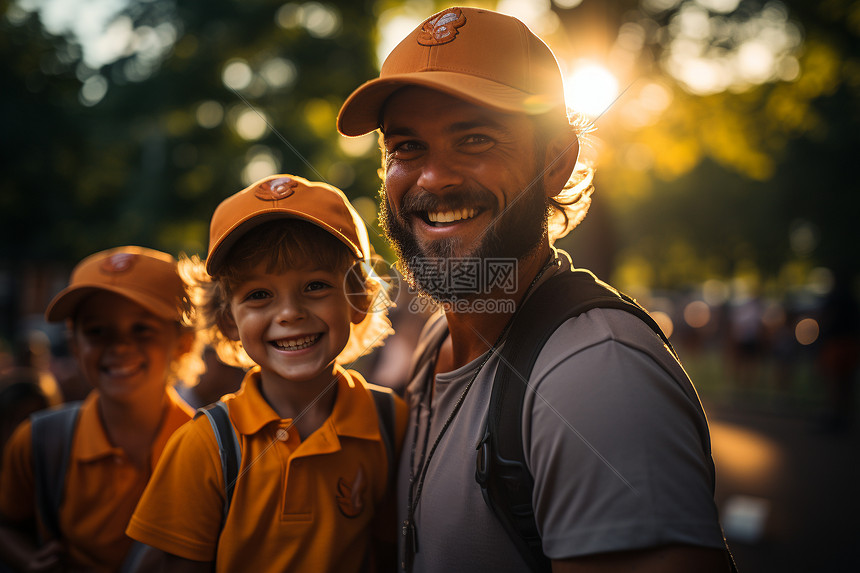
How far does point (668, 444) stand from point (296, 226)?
1.39 meters

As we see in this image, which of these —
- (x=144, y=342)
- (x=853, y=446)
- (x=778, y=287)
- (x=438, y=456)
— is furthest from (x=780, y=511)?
(x=778, y=287)

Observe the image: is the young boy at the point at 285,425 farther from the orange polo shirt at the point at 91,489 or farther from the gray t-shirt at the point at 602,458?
the orange polo shirt at the point at 91,489

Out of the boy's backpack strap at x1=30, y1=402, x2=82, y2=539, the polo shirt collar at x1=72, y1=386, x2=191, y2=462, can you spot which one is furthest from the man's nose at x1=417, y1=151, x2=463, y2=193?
the boy's backpack strap at x1=30, y1=402, x2=82, y2=539

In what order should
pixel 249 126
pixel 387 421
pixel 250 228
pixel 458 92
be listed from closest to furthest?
pixel 458 92, pixel 250 228, pixel 387 421, pixel 249 126

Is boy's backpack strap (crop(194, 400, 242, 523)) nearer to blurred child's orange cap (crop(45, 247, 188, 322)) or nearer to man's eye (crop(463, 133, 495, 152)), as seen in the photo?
blurred child's orange cap (crop(45, 247, 188, 322))

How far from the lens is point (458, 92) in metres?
1.66

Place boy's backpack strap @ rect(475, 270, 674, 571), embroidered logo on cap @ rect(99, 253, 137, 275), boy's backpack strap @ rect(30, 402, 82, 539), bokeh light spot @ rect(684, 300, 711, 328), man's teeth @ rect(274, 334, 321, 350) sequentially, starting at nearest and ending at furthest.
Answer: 1. boy's backpack strap @ rect(475, 270, 674, 571)
2. man's teeth @ rect(274, 334, 321, 350)
3. boy's backpack strap @ rect(30, 402, 82, 539)
4. embroidered logo on cap @ rect(99, 253, 137, 275)
5. bokeh light spot @ rect(684, 300, 711, 328)

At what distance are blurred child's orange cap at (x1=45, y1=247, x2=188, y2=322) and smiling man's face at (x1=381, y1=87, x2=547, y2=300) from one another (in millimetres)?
1225

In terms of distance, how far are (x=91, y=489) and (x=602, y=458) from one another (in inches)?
83.2

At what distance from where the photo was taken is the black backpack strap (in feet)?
6.83

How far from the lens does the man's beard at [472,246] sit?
1878 millimetres

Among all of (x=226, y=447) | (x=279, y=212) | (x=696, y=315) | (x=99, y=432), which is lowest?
(x=226, y=447)

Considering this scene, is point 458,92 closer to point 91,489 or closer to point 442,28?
point 442,28

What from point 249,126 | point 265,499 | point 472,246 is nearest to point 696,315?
point 249,126
